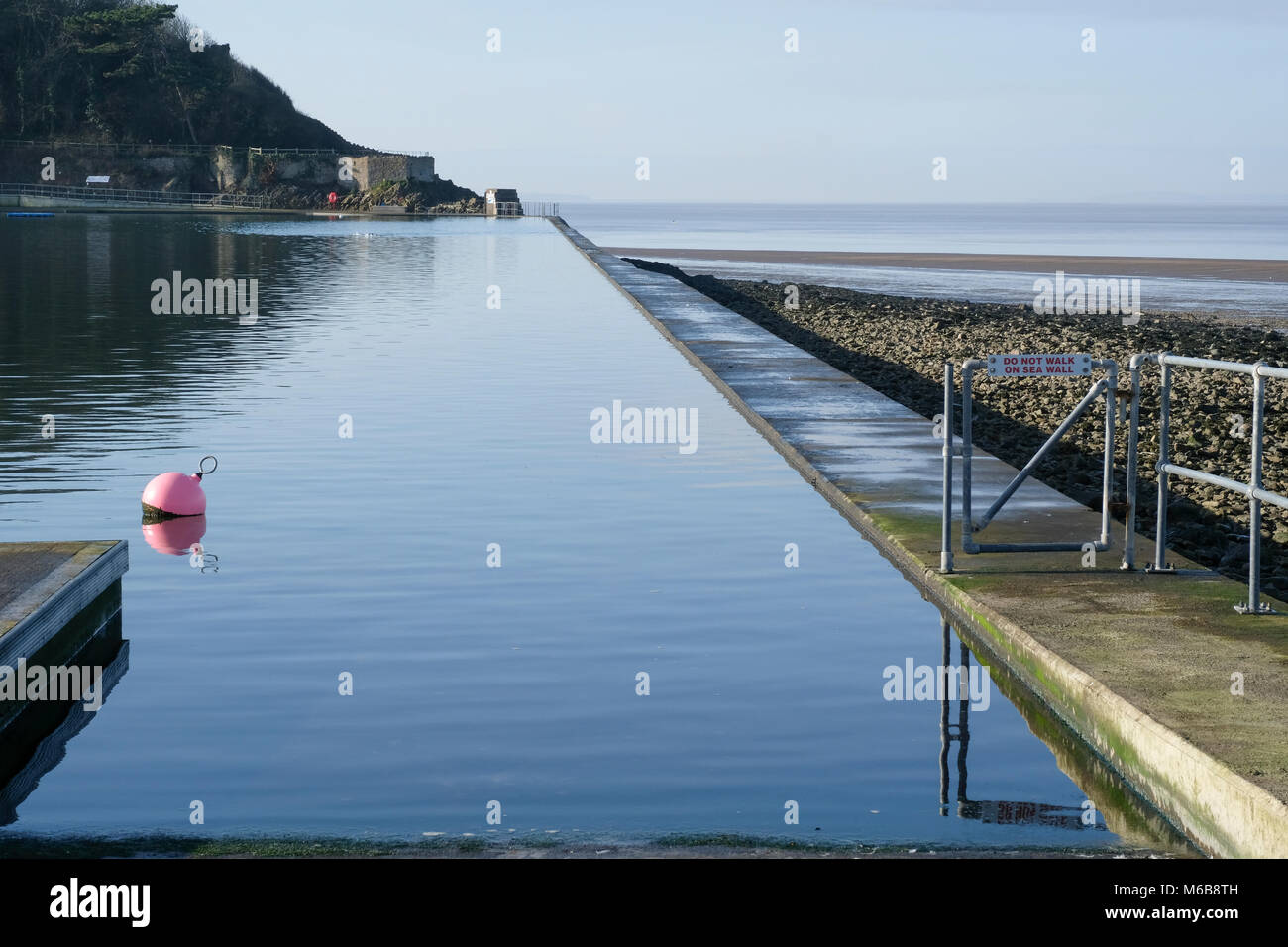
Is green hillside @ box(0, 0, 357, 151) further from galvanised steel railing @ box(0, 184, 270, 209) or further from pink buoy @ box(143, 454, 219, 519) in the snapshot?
pink buoy @ box(143, 454, 219, 519)

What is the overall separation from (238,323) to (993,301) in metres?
21.4

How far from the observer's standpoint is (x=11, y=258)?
4594cm

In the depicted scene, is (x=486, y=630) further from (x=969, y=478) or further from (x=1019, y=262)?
(x=1019, y=262)

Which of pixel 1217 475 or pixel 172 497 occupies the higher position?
pixel 1217 475

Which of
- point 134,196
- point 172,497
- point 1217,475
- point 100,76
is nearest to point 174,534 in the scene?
point 172,497

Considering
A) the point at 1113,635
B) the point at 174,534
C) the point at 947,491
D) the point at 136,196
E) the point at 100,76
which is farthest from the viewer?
the point at 100,76

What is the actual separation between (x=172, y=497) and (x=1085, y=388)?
478 inches

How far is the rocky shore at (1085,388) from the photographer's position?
12.8m

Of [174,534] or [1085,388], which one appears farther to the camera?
[1085,388]

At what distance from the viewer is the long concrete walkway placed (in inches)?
234

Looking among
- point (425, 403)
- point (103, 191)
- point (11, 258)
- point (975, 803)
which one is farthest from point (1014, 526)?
point (103, 191)

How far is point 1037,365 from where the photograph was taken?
8.98 meters
